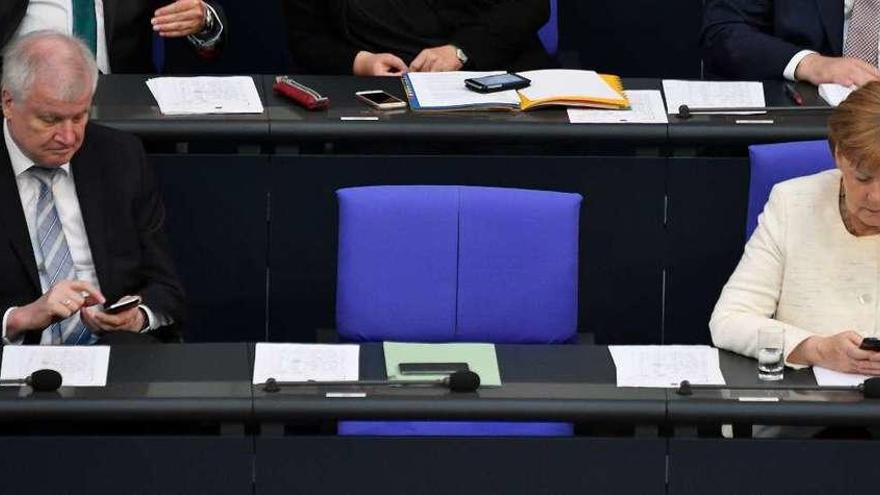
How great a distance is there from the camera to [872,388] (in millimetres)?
3836

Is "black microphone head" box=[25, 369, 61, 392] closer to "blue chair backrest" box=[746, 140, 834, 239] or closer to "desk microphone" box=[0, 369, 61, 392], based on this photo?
"desk microphone" box=[0, 369, 61, 392]

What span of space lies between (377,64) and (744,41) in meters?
1.05

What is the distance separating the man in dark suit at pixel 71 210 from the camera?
446 cm

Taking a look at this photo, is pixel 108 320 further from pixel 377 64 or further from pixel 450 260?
pixel 377 64

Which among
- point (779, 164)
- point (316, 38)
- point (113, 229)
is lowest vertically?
point (113, 229)

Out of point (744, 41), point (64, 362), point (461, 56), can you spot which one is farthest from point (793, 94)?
point (64, 362)

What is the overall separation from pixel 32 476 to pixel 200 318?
1.59 m

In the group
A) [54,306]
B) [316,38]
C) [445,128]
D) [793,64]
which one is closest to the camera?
[54,306]

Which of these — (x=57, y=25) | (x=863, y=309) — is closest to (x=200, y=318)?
(x=57, y=25)

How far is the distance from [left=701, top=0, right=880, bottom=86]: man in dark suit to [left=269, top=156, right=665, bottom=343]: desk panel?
1.99ft

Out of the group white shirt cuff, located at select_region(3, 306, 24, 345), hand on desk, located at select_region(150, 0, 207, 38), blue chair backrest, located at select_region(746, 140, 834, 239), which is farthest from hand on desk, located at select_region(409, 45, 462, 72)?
white shirt cuff, located at select_region(3, 306, 24, 345)

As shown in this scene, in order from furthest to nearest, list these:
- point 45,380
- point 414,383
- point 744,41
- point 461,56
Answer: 1. point 461,56
2. point 744,41
3. point 414,383
4. point 45,380

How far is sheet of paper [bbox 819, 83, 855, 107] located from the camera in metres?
5.33

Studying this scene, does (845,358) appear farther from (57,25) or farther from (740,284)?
(57,25)
